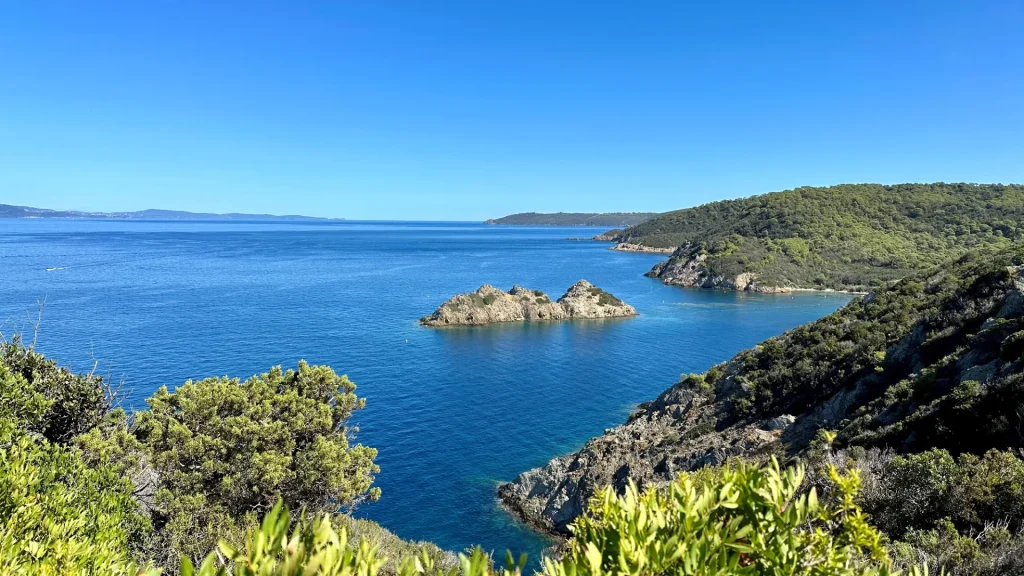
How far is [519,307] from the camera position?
3329 inches

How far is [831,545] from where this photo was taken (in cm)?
447

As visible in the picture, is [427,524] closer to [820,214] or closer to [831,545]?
[831,545]

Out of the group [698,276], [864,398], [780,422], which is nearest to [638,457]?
[780,422]

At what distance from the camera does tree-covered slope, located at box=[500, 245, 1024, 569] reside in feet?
58.5

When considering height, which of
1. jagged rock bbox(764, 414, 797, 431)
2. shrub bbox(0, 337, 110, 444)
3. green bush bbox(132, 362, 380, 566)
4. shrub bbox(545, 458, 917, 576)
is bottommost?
jagged rock bbox(764, 414, 797, 431)

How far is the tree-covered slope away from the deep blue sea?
5513mm

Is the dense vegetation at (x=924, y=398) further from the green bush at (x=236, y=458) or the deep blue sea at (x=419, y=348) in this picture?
the deep blue sea at (x=419, y=348)

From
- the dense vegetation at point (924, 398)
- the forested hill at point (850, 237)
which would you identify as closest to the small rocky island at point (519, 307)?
the forested hill at point (850, 237)

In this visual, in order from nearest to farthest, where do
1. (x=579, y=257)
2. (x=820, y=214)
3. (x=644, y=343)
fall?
(x=644, y=343)
(x=820, y=214)
(x=579, y=257)

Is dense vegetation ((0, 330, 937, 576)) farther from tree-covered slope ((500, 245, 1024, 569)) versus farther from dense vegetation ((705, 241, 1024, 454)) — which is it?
dense vegetation ((705, 241, 1024, 454))

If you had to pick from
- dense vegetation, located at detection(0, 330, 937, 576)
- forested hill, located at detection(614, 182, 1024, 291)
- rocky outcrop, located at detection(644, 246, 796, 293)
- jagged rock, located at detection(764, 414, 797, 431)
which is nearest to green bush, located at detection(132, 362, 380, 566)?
dense vegetation, located at detection(0, 330, 937, 576)

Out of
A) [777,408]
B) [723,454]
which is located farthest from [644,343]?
[723,454]

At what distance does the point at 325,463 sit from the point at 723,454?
57.4 ft

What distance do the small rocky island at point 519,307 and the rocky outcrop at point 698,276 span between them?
38802 millimetres
